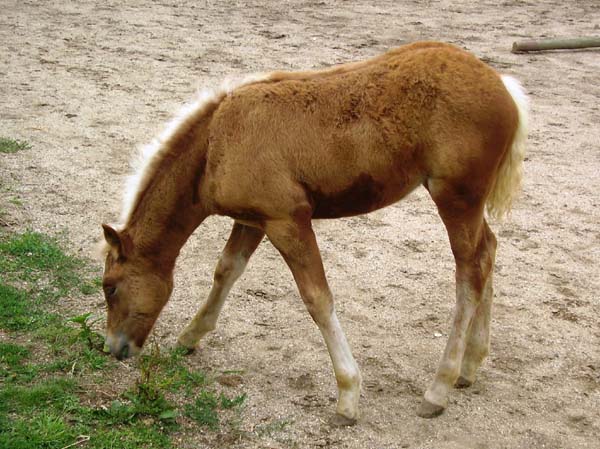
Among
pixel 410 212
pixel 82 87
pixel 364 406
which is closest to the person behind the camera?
pixel 364 406

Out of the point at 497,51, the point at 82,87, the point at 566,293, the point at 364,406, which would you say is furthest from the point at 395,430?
the point at 497,51

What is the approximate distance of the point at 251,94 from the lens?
3979 mm

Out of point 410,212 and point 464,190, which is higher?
point 464,190

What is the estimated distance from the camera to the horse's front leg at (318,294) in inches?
152

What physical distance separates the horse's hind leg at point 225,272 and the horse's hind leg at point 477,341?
1.29 metres

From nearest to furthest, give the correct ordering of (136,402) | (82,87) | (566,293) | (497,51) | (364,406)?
1. (136,402)
2. (364,406)
3. (566,293)
4. (82,87)
5. (497,51)

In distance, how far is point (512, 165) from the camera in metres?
4.12

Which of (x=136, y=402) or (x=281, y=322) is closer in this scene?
(x=136, y=402)

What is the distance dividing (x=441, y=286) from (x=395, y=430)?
1648mm

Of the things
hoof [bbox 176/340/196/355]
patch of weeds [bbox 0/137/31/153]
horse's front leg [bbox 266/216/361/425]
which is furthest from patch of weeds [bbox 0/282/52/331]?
patch of weeds [bbox 0/137/31/153]

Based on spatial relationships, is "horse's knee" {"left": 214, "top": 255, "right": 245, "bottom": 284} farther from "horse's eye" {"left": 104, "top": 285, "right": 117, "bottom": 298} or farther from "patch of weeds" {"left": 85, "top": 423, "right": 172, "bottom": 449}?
"patch of weeds" {"left": 85, "top": 423, "right": 172, "bottom": 449}

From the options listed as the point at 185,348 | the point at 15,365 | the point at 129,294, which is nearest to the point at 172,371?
the point at 185,348

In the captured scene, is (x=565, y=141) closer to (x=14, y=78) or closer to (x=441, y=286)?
(x=441, y=286)

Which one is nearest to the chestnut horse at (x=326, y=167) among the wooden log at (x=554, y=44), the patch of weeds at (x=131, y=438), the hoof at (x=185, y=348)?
the hoof at (x=185, y=348)
